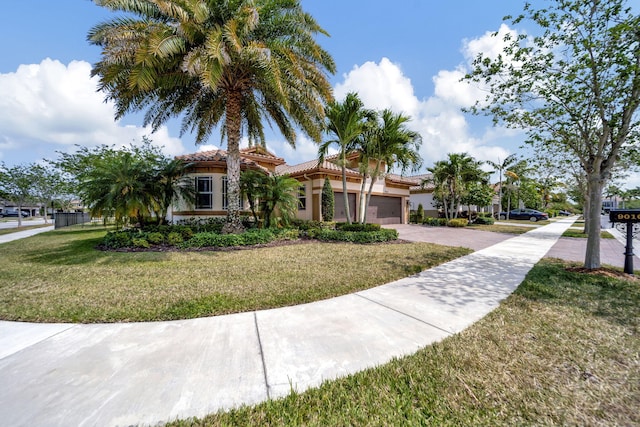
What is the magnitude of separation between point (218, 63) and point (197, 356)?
8.34 meters

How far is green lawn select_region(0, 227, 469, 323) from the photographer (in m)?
3.99

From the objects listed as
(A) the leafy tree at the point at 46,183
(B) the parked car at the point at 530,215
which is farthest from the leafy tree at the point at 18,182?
(B) the parked car at the point at 530,215

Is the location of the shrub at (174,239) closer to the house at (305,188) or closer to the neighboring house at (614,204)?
the house at (305,188)

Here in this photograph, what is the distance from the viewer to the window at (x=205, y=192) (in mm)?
14039

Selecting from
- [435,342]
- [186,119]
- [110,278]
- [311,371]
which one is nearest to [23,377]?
[311,371]

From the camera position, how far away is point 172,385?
2.36m

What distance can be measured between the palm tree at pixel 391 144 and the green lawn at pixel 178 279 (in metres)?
5.68

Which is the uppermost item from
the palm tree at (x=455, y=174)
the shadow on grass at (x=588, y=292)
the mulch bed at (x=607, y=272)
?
the palm tree at (x=455, y=174)

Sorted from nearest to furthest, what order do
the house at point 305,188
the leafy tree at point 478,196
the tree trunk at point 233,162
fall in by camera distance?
the tree trunk at point 233,162 < the house at point 305,188 < the leafy tree at point 478,196

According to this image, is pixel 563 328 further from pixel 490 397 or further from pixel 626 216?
pixel 626 216

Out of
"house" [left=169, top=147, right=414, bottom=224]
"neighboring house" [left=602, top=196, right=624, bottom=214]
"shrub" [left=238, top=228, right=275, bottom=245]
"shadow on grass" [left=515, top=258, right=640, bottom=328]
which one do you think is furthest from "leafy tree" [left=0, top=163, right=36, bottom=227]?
"neighboring house" [left=602, top=196, right=624, bottom=214]

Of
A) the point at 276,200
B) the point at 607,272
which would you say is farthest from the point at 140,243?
the point at 607,272

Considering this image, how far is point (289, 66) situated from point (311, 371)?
963 cm

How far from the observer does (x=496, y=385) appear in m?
2.39
